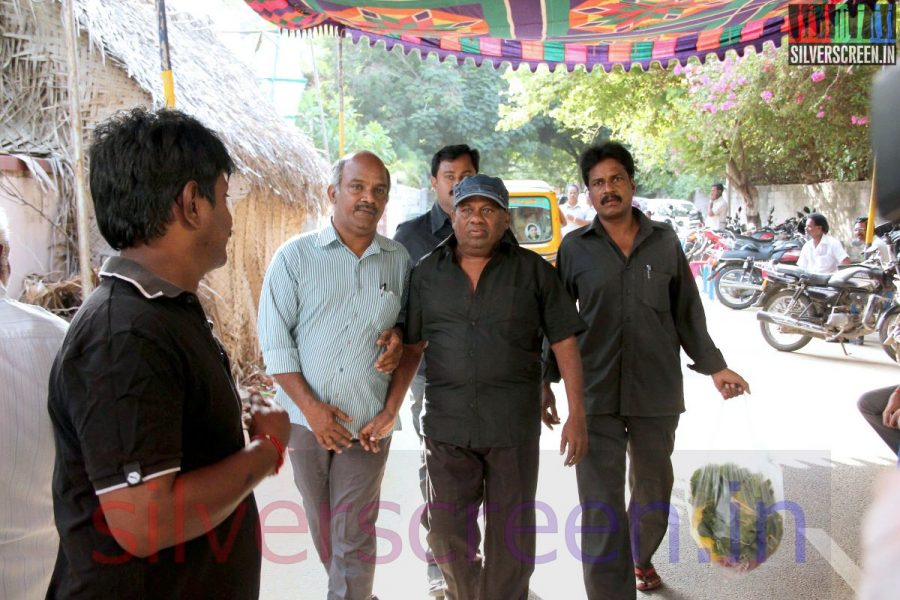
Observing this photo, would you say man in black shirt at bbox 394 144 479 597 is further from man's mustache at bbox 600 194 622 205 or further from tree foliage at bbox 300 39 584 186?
tree foliage at bbox 300 39 584 186

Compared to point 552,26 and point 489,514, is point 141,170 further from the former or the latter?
point 552,26

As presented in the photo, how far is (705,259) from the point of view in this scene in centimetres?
1681

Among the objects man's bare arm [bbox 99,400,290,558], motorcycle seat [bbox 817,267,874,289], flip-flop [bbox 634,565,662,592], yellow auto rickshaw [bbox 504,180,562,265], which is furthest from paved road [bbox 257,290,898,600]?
yellow auto rickshaw [bbox 504,180,562,265]

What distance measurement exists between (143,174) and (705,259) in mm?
16738

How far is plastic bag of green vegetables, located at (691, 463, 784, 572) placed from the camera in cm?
312

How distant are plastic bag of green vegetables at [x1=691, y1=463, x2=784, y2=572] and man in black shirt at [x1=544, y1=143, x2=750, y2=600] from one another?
0.29 m

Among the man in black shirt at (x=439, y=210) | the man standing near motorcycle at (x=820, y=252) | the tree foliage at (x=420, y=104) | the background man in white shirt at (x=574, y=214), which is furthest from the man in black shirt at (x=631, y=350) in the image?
the tree foliage at (x=420, y=104)

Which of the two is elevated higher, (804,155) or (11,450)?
(804,155)

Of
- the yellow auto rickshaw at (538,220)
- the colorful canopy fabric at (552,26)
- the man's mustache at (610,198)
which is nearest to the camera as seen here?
the man's mustache at (610,198)

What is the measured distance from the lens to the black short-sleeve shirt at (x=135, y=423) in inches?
51.0

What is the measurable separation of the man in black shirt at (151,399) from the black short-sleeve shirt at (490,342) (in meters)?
1.44

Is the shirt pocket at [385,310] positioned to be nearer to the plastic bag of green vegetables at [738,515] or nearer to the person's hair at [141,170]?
the plastic bag of green vegetables at [738,515]

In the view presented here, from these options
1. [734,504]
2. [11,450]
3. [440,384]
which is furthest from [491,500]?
[11,450]

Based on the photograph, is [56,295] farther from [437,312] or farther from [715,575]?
[715,575]
